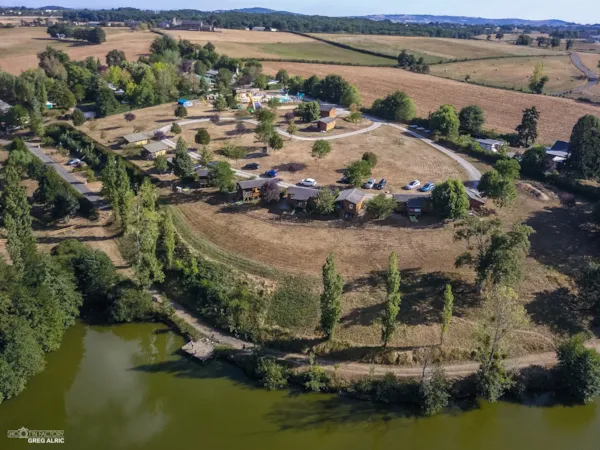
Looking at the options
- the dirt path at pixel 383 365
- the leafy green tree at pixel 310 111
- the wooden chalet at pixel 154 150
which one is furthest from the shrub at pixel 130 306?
the leafy green tree at pixel 310 111

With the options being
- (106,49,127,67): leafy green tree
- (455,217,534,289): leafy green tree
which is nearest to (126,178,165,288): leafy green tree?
(455,217,534,289): leafy green tree

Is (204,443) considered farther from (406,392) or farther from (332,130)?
(332,130)

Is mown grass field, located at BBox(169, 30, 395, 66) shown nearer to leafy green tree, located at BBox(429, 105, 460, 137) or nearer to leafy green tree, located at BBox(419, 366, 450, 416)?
leafy green tree, located at BBox(429, 105, 460, 137)

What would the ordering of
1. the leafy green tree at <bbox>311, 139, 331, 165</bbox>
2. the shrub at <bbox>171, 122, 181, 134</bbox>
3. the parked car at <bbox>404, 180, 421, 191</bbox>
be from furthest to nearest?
the shrub at <bbox>171, 122, 181, 134</bbox> < the leafy green tree at <bbox>311, 139, 331, 165</bbox> < the parked car at <bbox>404, 180, 421, 191</bbox>

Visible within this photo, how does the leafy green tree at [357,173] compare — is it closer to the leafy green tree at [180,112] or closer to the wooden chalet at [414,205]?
the wooden chalet at [414,205]

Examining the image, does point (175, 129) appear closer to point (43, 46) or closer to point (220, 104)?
point (220, 104)

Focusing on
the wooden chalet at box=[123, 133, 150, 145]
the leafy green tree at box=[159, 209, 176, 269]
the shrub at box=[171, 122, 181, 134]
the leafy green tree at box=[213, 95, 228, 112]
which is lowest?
the leafy green tree at box=[159, 209, 176, 269]

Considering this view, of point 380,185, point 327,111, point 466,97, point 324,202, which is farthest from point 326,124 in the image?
point 466,97

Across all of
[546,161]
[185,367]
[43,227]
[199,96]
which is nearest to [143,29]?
[199,96]
